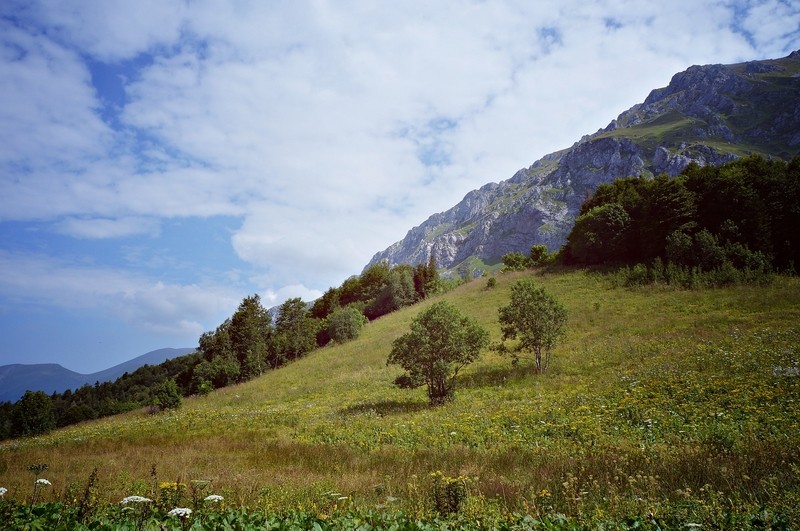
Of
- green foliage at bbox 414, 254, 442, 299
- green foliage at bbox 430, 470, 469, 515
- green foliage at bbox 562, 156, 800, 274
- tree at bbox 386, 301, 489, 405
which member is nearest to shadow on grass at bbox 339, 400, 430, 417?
tree at bbox 386, 301, 489, 405

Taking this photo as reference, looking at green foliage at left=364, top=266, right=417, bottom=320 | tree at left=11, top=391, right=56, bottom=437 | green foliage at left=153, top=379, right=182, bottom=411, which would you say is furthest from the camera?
green foliage at left=364, top=266, right=417, bottom=320

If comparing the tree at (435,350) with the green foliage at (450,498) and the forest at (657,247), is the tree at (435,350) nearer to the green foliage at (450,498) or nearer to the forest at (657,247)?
the green foliage at (450,498)

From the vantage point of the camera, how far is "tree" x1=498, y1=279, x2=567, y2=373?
21.9 meters

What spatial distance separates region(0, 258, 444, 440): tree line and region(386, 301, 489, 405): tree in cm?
2438

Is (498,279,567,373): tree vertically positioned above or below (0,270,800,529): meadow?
above

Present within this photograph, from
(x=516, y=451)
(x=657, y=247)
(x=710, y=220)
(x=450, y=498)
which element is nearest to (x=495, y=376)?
(x=516, y=451)

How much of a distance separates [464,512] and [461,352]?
47.6 feet

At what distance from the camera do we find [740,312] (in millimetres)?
24562

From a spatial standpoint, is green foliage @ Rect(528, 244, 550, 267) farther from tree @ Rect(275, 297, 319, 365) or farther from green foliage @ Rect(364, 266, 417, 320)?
tree @ Rect(275, 297, 319, 365)

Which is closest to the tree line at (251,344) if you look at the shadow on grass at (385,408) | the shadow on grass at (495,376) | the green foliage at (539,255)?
the green foliage at (539,255)

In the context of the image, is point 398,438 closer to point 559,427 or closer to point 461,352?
point 559,427

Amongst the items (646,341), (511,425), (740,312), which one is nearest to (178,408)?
(511,425)

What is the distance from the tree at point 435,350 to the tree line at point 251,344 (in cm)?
2438

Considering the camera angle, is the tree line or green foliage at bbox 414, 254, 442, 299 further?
green foliage at bbox 414, 254, 442, 299
